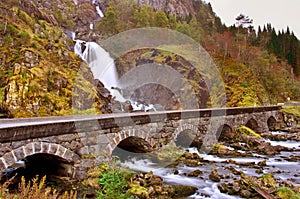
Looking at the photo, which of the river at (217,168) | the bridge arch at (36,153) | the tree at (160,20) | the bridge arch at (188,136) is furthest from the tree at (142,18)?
the bridge arch at (36,153)

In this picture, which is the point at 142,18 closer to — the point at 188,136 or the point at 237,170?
the point at 188,136

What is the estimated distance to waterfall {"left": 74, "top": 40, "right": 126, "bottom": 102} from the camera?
91.2 feet

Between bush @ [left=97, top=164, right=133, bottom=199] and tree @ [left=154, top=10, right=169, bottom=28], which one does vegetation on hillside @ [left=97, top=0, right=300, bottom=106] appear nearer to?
tree @ [left=154, top=10, right=169, bottom=28]

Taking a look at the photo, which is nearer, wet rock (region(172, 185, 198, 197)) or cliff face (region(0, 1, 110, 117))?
wet rock (region(172, 185, 198, 197))

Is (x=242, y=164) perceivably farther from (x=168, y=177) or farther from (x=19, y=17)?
(x=19, y=17)

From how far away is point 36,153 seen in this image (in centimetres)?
717

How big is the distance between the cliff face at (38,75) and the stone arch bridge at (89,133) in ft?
20.5

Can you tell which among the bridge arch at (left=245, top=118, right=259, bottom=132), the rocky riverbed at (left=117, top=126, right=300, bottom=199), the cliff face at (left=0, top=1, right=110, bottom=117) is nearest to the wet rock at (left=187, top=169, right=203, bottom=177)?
the rocky riverbed at (left=117, top=126, right=300, bottom=199)

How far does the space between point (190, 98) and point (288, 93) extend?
19240 mm

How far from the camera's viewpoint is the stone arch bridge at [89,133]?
6613 millimetres

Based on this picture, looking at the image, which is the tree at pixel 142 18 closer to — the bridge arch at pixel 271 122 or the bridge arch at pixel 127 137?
the bridge arch at pixel 271 122

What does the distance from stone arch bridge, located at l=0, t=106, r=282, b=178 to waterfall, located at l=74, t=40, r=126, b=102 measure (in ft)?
44.1

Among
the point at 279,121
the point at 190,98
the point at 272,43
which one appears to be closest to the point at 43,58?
the point at 190,98

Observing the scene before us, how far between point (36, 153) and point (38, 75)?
12.3 meters
